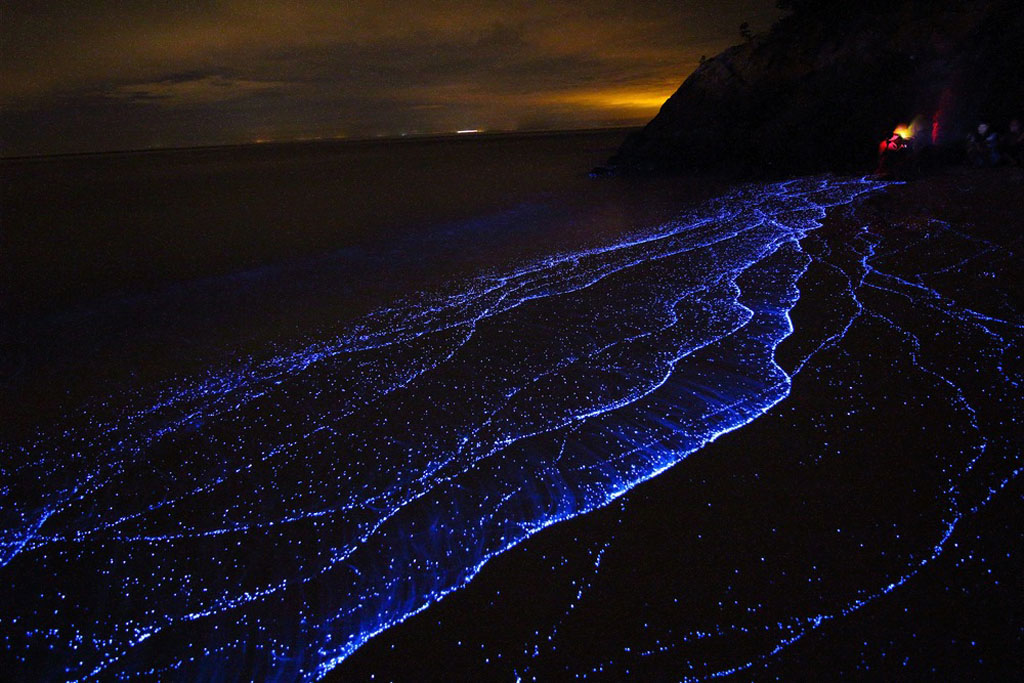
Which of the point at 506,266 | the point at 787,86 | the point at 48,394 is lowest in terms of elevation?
the point at 48,394

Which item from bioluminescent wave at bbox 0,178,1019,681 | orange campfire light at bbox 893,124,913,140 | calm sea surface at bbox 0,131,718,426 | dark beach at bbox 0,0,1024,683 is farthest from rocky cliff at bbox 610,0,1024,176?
bioluminescent wave at bbox 0,178,1019,681

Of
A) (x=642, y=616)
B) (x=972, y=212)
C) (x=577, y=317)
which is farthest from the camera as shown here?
(x=972, y=212)

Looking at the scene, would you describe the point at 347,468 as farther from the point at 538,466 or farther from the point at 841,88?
the point at 841,88

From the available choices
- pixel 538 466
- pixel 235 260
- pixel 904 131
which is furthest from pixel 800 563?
pixel 904 131

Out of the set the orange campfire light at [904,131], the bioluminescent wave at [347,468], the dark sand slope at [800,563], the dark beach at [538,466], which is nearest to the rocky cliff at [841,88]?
the orange campfire light at [904,131]

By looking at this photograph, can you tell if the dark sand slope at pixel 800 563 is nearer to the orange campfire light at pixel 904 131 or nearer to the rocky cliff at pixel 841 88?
the orange campfire light at pixel 904 131

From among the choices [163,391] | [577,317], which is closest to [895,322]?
[577,317]

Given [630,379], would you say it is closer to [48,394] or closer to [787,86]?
[48,394]
